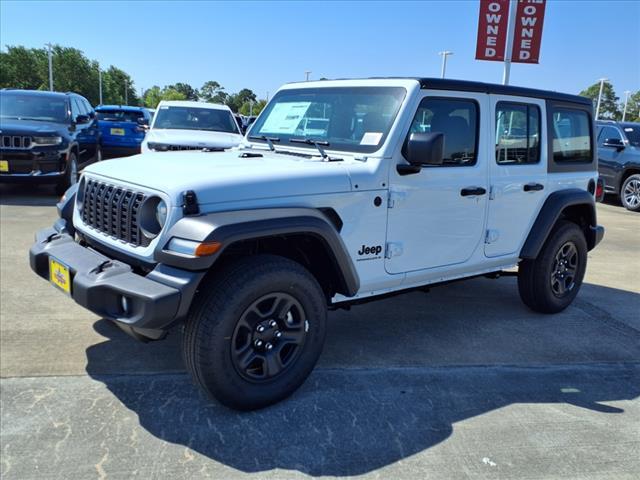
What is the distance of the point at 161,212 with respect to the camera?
2807 mm

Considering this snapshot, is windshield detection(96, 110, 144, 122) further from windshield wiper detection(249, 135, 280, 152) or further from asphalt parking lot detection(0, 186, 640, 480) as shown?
windshield wiper detection(249, 135, 280, 152)

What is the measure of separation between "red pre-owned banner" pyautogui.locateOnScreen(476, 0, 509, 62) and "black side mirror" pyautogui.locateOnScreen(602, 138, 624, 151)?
10.1 feet

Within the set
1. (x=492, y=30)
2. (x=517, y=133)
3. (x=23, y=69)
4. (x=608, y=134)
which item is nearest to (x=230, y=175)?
(x=517, y=133)

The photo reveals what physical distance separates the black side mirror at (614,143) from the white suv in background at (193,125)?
7910 millimetres

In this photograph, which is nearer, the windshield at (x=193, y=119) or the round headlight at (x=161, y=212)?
the round headlight at (x=161, y=212)

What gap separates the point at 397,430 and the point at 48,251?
89.0 inches

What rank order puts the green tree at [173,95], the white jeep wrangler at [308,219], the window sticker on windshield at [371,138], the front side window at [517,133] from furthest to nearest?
1. the green tree at [173,95]
2. the front side window at [517,133]
3. the window sticker on windshield at [371,138]
4. the white jeep wrangler at [308,219]

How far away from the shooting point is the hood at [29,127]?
8664 mm

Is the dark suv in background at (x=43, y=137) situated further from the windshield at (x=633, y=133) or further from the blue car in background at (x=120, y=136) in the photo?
the windshield at (x=633, y=133)

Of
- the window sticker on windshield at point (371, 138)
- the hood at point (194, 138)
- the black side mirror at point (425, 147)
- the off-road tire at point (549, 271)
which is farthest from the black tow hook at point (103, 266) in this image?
the hood at point (194, 138)

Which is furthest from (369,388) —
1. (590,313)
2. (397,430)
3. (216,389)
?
(590,313)

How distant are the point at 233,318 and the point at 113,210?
98 cm

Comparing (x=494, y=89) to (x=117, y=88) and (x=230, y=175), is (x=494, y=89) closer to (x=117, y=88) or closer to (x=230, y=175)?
(x=230, y=175)

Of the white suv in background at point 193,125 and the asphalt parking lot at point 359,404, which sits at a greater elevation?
the white suv in background at point 193,125
